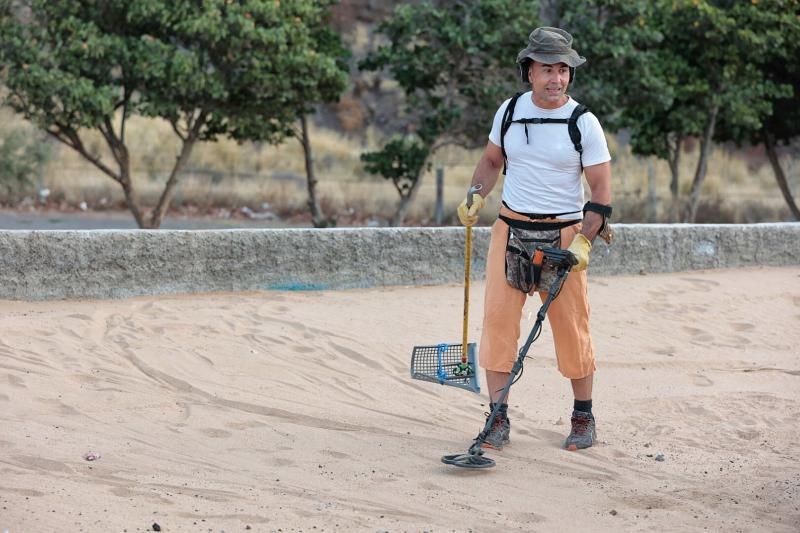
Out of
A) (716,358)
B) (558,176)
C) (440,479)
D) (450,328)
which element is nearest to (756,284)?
(716,358)

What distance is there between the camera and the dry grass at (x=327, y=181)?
21062 millimetres

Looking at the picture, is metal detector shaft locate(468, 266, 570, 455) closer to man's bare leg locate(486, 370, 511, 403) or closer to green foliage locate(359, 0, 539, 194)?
man's bare leg locate(486, 370, 511, 403)

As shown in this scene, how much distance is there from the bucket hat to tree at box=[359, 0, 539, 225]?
9683 millimetres

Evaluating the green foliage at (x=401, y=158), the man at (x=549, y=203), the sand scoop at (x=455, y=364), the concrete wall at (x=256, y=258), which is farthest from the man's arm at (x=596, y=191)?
the green foliage at (x=401, y=158)

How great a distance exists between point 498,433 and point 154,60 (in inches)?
359

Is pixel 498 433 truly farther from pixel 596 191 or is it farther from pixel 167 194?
pixel 167 194

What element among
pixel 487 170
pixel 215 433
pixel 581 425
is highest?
pixel 487 170

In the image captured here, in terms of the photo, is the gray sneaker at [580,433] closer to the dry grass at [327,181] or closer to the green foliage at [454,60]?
the green foliage at [454,60]

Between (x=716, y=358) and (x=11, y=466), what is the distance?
461 cm

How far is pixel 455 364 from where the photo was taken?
5887mm

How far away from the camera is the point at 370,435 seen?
18.3 ft

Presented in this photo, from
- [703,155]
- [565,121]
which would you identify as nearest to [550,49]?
[565,121]

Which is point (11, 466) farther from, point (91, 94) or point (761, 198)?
point (761, 198)

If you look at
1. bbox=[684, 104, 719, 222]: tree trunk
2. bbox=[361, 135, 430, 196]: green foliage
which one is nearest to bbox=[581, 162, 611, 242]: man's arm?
bbox=[361, 135, 430, 196]: green foliage
